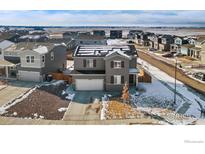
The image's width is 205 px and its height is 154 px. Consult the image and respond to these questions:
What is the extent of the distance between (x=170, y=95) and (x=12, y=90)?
3144 millimetres

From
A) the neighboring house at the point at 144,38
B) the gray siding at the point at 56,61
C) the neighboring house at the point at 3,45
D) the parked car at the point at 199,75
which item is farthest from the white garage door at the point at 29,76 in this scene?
the parked car at the point at 199,75

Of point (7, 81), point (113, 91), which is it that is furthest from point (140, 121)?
point (7, 81)

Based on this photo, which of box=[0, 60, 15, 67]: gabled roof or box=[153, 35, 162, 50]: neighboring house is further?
box=[153, 35, 162, 50]: neighboring house

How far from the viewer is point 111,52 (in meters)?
6.98

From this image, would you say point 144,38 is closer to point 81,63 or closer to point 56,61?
point 81,63

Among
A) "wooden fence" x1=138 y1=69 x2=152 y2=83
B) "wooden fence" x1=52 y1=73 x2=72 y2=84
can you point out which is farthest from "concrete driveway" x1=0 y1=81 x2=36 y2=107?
"wooden fence" x1=138 y1=69 x2=152 y2=83

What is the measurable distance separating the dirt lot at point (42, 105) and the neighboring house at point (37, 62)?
0.32m

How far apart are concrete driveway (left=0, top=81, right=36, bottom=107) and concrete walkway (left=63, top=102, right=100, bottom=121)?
3.02 ft

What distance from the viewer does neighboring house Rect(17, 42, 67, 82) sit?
667cm

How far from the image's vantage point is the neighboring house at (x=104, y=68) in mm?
Result: 6672

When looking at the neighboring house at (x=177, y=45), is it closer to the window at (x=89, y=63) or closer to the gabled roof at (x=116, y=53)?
the gabled roof at (x=116, y=53)

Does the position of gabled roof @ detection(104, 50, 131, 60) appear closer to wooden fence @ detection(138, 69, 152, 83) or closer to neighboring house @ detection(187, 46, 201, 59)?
wooden fence @ detection(138, 69, 152, 83)

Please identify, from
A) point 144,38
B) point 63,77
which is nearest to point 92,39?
point 144,38

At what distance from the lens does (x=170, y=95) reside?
6820 mm
